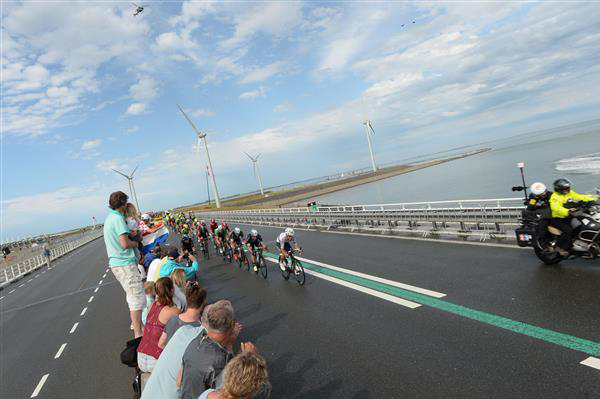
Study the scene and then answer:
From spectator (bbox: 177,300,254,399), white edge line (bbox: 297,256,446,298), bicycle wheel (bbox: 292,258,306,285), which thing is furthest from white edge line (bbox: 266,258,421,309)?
spectator (bbox: 177,300,254,399)

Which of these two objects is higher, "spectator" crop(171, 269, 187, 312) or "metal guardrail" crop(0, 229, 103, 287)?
"spectator" crop(171, 269, 187, 312)

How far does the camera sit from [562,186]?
6633 millimetres

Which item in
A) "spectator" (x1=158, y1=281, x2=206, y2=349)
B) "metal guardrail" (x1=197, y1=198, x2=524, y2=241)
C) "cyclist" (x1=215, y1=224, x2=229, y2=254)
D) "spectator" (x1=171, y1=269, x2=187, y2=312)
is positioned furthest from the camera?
"cyclist" (x1=215, y1=224, x2=229, y2=254)

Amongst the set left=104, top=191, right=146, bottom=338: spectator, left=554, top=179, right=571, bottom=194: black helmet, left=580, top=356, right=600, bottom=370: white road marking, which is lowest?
left=580, top=356, right=600, bottom=370: white road marking

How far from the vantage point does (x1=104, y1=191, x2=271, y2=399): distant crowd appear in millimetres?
2238

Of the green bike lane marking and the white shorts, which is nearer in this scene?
the green bike lane marking

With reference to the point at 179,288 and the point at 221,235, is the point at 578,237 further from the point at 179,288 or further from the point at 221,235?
the point at 221,235

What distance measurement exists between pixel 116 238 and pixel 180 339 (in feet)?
9.30

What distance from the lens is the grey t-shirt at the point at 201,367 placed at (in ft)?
9.18

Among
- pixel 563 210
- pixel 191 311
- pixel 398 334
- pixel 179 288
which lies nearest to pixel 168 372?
pixel 191 311

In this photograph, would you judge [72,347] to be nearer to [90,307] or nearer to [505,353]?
[90,307]

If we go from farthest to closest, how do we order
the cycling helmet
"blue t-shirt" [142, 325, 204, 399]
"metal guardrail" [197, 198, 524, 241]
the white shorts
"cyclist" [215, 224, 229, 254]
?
"cyclist" [215, 224, 229, 254] < "metal guardrail" [197, 198, 524, 241] < the cycling helmet < the white shorts < "blue t-shirt" [142, 325, 204, 399]

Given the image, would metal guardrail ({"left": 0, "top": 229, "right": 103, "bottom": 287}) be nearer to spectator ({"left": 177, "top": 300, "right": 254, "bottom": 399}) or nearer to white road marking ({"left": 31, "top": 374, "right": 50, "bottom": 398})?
white road marking ({"left": 31, "top": 374, "right": 50, "bottom": 398})

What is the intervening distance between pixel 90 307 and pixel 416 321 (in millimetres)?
10709
